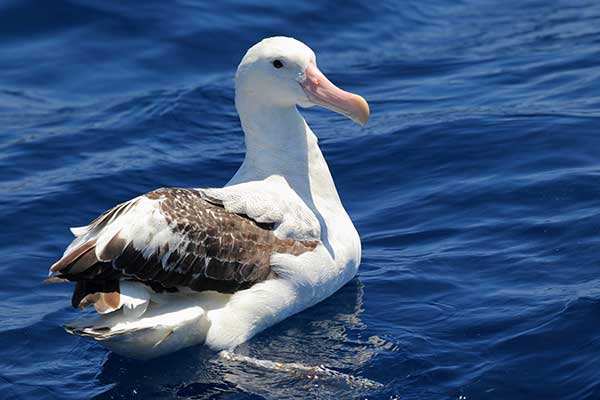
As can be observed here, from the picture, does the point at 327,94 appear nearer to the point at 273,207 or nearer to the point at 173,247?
the point at 273,207

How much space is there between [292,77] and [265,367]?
230 cm

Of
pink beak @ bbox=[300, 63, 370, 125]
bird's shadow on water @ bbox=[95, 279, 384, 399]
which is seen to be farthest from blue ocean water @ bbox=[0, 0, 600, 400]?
pink beak @ bbox=[300, 63, 370, 125]

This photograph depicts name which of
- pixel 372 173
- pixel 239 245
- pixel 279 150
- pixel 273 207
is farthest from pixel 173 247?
pixel 372 173

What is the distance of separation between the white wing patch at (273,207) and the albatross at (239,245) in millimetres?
11

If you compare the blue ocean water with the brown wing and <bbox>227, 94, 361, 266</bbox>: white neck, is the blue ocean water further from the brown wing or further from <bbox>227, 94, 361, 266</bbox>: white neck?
<bbox>227, 94, 361, 266</bbox>: white neck

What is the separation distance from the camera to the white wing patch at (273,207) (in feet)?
27.6

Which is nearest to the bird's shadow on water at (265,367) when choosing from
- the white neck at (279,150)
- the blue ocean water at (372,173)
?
the blue ocean water at (372,173)

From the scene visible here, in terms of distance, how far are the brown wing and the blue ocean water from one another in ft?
1.84

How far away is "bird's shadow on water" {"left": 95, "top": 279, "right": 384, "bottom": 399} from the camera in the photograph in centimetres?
761

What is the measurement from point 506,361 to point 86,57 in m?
9.84

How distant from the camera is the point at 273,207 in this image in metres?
8.54

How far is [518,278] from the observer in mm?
8836

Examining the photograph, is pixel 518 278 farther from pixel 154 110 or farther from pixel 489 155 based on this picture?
pixel 154 110

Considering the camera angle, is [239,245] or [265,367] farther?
[239,245]
